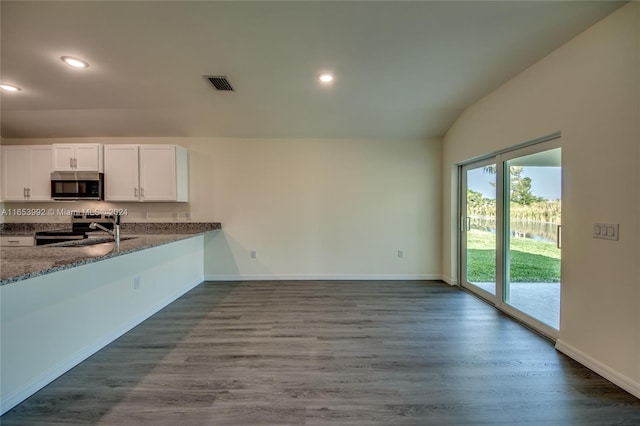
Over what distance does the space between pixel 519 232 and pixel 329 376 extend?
2.67 metres

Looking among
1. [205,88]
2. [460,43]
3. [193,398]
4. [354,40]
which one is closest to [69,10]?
[205,88]

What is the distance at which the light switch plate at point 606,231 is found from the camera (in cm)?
196

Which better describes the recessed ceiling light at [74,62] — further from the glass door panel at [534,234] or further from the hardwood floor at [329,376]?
the glass door panel at [534,234]

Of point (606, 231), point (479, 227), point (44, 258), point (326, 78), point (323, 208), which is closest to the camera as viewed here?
point (44, 258)

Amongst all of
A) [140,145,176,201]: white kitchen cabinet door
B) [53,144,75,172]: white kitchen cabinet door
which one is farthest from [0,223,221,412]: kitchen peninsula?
[53,144,75,172]: white kitchen cabinet door

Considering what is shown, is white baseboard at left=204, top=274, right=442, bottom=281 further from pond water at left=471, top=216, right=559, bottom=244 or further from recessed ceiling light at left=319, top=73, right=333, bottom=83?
recessed ceiling light at left=319, top=73, right=333, bottom=83

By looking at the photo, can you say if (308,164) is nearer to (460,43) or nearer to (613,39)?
(460,43)

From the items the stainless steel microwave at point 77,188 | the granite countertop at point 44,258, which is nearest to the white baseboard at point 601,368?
the granite countertop at point 44,258

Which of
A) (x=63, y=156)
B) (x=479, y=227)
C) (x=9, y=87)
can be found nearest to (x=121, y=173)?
(x=63, y=156)

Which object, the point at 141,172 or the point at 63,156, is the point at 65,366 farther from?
the point at 63,156

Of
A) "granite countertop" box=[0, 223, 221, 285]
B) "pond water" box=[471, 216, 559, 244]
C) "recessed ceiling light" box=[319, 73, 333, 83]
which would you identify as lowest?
"granite countertop" box=[0, 223, 221, 285]

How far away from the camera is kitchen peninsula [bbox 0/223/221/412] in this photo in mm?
1702

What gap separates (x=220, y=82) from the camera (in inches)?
124

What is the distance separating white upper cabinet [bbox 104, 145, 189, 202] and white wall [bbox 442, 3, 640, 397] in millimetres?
4689
